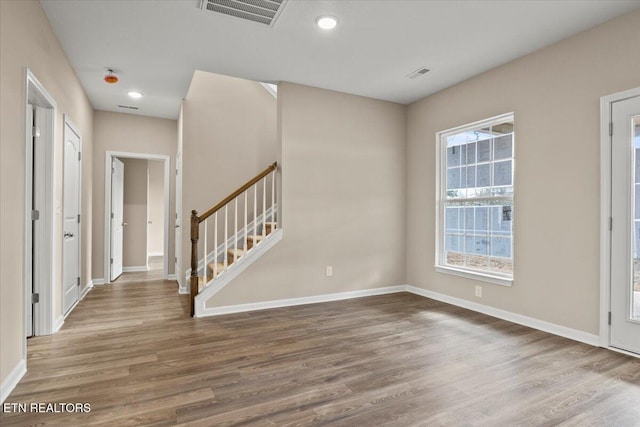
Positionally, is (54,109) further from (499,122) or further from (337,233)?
(499,122)

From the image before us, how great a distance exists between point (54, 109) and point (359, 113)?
3280 mm

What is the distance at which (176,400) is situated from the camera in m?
1.98

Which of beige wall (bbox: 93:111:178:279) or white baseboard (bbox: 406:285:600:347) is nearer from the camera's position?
white baseboard (bbox: 406:285:600:347)

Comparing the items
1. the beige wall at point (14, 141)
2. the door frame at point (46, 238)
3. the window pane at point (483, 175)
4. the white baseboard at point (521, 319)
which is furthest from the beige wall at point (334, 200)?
the beige wall at point (14, 141)

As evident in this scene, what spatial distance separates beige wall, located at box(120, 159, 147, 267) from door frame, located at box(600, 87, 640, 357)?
7037mm

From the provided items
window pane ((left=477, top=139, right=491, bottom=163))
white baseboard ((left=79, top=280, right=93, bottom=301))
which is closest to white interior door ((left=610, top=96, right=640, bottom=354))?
window pane ((left=477, top=139, right=491, bottom=163))

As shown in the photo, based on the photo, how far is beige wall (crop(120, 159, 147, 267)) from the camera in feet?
22.3

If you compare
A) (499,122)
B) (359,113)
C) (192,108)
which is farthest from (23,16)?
(499,122)

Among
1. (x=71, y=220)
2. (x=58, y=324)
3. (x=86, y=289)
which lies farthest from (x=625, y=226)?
(x=86, y=289)

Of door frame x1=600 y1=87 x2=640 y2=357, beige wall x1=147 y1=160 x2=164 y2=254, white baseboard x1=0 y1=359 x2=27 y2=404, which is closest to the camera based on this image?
white baseboard x1=0 y1=359 x2=27 y2=404

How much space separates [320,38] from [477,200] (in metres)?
2.43

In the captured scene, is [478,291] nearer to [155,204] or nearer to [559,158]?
[559,158]

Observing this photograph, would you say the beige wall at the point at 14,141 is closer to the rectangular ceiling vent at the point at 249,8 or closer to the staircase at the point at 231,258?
the rectangular ceiling vent at the point at 249,8

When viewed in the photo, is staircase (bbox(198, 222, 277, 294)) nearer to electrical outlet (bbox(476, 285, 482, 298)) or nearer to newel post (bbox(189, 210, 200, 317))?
newel post (bbox(189, 210, 200, 317))
